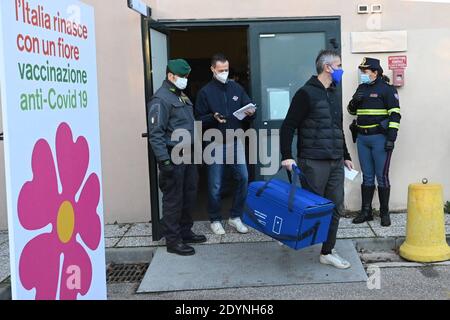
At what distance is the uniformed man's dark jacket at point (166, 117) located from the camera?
4512 millimetres

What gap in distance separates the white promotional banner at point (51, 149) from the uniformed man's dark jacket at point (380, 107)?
11.6 ft

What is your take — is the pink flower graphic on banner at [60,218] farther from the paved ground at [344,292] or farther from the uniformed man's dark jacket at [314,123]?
the uniformed man's dark jacket at [314,123]

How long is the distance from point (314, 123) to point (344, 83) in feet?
6.14

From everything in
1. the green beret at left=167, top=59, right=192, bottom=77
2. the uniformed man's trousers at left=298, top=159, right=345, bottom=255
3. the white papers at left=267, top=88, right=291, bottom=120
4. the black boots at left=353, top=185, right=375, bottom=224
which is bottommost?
the black boots at left=353, top=185, right=375, bottom=224

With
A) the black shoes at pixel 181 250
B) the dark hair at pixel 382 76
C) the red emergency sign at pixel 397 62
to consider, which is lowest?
the black shoes at pixel 181 250

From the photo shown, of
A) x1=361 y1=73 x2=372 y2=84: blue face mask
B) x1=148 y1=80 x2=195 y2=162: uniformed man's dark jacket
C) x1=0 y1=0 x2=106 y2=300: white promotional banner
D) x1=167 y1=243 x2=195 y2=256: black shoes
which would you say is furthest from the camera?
x1=361 y1=73 x2=372 y2=84: blue face mask

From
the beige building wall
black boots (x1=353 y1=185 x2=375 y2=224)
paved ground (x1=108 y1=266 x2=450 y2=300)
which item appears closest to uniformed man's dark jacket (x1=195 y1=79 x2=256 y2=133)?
the beige building wall

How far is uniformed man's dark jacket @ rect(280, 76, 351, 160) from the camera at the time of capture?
4.13 m

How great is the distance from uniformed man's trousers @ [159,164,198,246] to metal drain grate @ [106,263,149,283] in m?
0.38

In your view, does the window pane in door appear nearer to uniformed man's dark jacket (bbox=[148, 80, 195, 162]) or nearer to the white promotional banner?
uniformed man's dark jacket (bbox=[148, 80, 195, 162])

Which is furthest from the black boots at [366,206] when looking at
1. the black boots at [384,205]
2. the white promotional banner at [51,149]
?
the white promotional banner at [51,149]

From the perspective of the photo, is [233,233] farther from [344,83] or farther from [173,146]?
[344,83]

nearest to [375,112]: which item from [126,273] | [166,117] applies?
[166,117]
